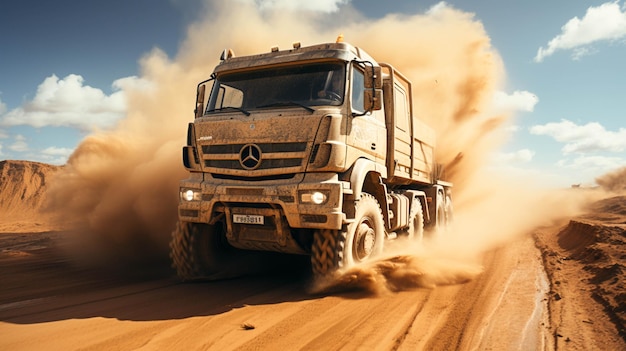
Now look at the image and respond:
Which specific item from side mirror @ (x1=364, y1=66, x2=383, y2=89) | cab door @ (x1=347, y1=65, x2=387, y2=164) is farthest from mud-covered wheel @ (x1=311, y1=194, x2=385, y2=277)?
side mirror @ (x1=364, y1=66, x2=383, y2=89)

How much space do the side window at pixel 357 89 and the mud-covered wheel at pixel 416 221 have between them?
9.95ft

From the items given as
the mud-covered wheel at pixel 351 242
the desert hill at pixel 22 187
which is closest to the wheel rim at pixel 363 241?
the mud-covered wheel at pixel 351 242

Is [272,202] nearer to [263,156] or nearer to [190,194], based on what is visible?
[263,156]

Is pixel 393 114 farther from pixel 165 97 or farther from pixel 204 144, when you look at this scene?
pixel 165 97

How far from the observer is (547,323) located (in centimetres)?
376

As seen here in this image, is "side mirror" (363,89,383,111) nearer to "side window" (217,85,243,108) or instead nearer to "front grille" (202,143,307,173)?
"front grille" (202,143,307,173)

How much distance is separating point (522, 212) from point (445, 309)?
18.1 metres

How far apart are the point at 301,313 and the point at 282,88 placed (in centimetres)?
291

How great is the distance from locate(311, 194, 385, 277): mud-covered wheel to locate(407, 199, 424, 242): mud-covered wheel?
217 cm

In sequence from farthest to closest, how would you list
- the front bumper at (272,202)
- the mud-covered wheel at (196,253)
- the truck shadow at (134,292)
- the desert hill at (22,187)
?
the desert hill at (22,187), the mud-covered wheel at (196,253), the front bumper at (272,202), the truck shadow at (134,292)

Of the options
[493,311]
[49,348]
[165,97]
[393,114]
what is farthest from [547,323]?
[165,97]

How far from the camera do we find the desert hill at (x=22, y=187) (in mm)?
29648

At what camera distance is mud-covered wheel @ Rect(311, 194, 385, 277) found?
486 cm

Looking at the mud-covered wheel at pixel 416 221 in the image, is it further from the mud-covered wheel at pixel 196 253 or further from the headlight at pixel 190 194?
the headlight at pixel 190 194
